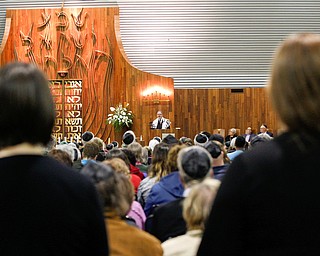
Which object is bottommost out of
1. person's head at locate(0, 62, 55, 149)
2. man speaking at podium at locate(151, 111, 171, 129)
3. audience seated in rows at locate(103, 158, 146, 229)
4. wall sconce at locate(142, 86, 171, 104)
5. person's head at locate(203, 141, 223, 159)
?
audience seated in rows at locate(103, 158, 146, 229)

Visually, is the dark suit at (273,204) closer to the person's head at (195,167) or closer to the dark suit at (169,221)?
the person's head at (195,167)

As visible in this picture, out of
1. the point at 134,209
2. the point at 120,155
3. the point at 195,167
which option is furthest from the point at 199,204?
the point at 120,155

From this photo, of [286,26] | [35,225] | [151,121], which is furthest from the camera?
[286,26]

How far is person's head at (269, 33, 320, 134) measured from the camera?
4.41 ft

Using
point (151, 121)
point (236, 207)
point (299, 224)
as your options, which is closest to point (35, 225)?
point (236, 207)

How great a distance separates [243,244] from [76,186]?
501 mm

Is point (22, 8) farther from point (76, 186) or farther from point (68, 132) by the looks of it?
point (76, 186)

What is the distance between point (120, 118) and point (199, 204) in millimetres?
11850

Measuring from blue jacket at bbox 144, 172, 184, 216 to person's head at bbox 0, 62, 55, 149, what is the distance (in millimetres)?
2060

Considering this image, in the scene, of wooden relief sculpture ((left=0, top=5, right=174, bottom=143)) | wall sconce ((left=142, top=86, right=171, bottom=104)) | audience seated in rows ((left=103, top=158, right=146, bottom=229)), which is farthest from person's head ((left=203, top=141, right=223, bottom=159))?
wooden relief sculpture ((left=0, top=5, right=174, bottom=143))

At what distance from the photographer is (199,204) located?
2207 millimetres

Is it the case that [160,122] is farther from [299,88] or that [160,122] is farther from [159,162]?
[299,88]

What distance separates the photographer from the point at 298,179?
1.31 m

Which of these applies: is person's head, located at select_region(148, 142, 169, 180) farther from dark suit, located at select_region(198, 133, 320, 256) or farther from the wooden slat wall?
the wooden slat wall
